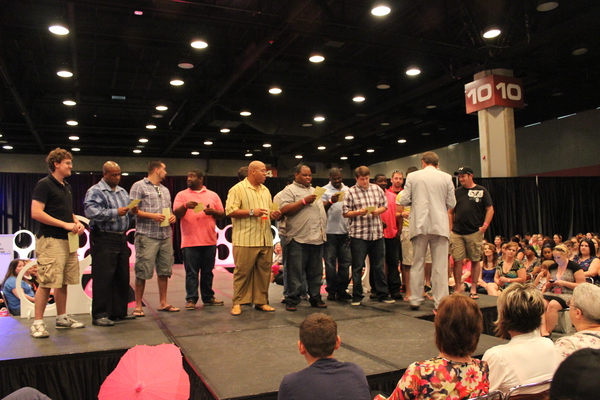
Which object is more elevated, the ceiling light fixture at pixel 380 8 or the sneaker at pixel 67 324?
the ceiling light fixture at pixel 380 8

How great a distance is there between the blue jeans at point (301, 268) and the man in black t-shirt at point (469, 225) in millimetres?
1443

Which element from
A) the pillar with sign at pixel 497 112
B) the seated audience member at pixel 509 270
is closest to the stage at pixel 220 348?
the seated audience member at pixel 509 270

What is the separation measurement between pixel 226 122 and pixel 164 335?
10127 millimetres

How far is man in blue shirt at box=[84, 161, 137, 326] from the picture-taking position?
4043mm

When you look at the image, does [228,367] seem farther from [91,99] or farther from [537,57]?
[91,99]

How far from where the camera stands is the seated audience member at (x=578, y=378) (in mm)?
784

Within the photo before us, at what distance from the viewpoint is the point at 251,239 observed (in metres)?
4.49

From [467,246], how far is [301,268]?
175 cm

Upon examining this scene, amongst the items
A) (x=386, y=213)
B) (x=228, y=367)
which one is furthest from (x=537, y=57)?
(x=228, y=367)

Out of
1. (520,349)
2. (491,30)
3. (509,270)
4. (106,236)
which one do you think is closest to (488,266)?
(509,270)

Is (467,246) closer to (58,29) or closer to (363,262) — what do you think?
(363,262)

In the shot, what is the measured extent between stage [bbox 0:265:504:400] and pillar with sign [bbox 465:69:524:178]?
5.89 m

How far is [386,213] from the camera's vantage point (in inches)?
208

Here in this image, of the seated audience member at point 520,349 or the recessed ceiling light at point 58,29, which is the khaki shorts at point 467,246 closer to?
the seated audience member at point 520,349
